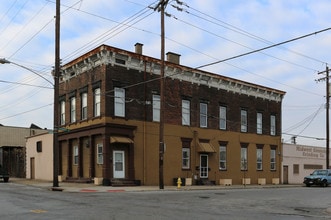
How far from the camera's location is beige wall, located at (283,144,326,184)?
44562 millimetres

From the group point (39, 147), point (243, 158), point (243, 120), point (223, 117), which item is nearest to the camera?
point (223, 117)

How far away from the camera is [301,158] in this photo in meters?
46.5

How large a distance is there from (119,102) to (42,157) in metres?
12.0

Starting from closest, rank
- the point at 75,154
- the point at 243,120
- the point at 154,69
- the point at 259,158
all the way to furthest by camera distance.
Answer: the point at 154,69 → the point at 75,154 → the point at 243,120 → the point at 259,158

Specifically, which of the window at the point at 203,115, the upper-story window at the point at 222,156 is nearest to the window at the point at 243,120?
the upper-story window at the point at 222,156

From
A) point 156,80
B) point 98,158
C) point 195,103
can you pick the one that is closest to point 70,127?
point 98,158

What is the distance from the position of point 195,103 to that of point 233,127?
5397mm

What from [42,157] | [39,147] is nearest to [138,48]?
[39,147]

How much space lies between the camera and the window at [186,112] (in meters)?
33.8

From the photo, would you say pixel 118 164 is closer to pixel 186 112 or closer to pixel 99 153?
pixel 99 153

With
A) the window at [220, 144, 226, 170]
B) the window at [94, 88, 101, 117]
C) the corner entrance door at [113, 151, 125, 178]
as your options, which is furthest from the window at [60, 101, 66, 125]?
the window at [220, 144, 226, 170]

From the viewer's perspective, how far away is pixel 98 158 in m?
29.6

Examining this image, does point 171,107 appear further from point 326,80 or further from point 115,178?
point 326,80

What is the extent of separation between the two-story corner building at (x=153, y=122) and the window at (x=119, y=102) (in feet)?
0.23
